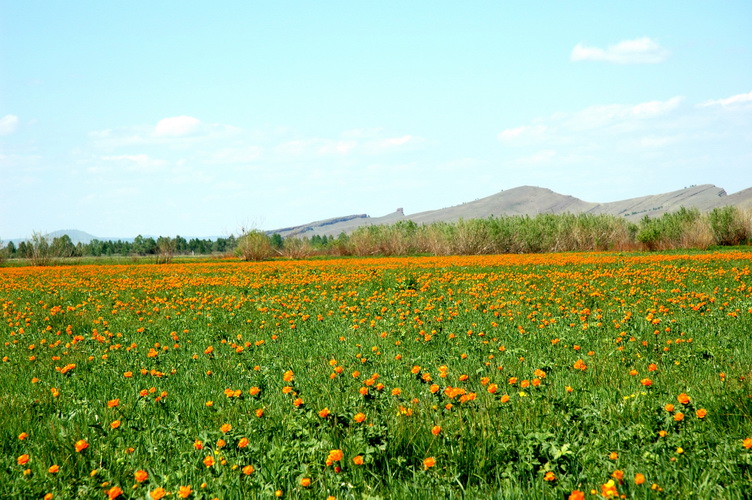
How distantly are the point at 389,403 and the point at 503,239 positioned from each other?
35144mm

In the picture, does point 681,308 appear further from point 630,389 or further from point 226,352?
point 226,352

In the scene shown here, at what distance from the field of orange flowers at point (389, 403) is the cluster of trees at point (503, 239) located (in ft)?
88.1

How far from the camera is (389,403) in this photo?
4129 millimetres

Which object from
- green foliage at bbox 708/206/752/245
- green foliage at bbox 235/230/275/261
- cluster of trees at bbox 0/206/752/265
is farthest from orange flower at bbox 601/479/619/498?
green foliage at bbox 708/206/752/245

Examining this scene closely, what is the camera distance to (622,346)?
5.65 m

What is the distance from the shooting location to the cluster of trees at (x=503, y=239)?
32.5 meters

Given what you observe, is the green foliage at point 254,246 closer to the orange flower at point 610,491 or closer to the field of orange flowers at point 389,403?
the field of orange flowers at point 389,403

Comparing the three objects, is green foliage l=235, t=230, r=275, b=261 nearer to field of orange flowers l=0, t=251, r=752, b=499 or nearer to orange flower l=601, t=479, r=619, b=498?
field of orange flowers l=0, t=251, r=752, b=499

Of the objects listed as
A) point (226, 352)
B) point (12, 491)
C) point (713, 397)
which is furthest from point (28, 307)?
point (713, 397)

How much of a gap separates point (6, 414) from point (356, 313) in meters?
5.09

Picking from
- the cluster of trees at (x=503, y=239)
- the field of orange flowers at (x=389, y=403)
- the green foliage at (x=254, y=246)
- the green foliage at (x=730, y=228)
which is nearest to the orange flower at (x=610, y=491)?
the field of orange flowers at (x=389, y=403)

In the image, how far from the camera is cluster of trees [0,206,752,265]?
3247 cm

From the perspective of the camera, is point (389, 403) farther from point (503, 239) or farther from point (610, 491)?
point (503, 239)

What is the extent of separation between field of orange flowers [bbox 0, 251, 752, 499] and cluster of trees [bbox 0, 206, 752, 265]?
88.1 feet
